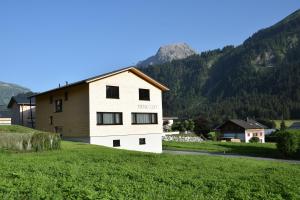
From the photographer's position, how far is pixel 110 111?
131ft

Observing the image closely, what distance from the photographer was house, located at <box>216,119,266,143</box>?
102438 millimetres

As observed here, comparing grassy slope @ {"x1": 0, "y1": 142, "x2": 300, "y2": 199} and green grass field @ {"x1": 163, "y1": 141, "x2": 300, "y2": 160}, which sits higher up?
grassy slope @ {"x1": 0, "y1": 142, "x2": 300, "y2": 199}

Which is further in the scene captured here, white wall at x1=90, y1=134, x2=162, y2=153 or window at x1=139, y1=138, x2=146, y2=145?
window at x1=139, y1=138, x2=146, y2=145

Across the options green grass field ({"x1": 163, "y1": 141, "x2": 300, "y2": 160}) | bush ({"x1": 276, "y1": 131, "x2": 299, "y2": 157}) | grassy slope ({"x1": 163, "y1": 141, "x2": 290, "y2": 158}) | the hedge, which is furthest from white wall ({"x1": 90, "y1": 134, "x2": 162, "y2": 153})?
the hedge

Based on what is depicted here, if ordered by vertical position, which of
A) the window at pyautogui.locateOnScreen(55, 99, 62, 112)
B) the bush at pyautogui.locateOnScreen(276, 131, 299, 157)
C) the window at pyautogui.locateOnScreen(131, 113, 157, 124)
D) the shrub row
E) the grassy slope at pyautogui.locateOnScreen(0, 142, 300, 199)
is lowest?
the bush at pyautogui.locateOnScreen(276, 131, 299, 157)

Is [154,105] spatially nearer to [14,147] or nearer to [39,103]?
[39,103]

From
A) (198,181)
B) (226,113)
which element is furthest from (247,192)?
(226,113)

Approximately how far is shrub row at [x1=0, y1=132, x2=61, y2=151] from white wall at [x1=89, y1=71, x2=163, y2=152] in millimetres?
15146

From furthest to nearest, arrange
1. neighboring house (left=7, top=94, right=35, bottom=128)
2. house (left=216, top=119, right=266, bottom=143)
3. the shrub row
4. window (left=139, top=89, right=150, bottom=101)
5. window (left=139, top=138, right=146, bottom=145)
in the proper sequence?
house (left=216, top=119, right=266, bottom=143) < neighboring house (left=7, top=94, right=35, bottom=128) < window (left=139, top=89, right=150, bottom=101) < window (left=139, top=138, right=146, bottom=145) < the shrub row

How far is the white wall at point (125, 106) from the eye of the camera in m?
38.4

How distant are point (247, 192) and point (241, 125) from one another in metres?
95.6

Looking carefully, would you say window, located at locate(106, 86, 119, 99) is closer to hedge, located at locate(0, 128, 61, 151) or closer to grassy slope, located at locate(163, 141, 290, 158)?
grassy slope, located at locate(163, 141, 290, 158)

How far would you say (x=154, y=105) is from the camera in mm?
44844

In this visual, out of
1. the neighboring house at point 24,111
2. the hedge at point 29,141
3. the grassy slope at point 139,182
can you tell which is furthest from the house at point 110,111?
the grassy slope at point 139,182
